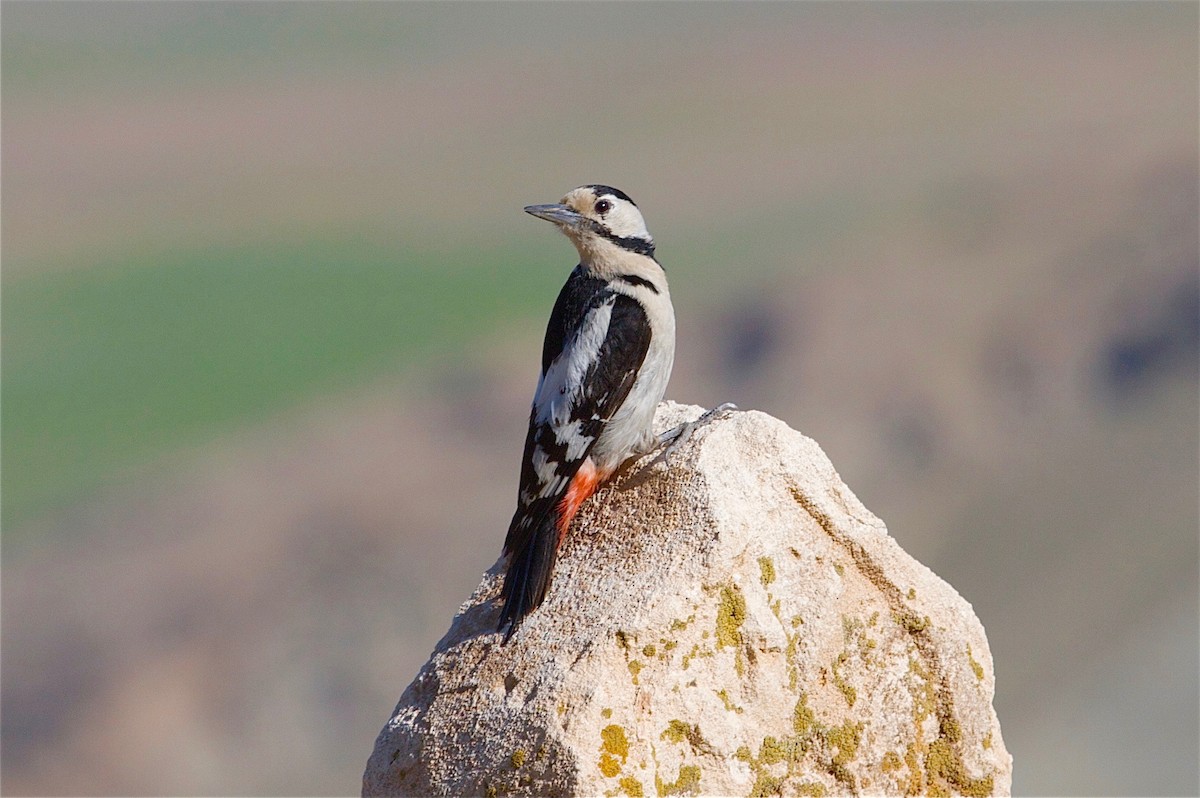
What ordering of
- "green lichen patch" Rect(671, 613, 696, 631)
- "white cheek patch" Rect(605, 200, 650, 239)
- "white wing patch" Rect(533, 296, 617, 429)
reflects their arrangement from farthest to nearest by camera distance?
"white cheek patch" Rect(605, 200, 650, 239)
"white wing patch" Rect(533, 296, 617, 429)
"green lichen patch" Rect(671, 613, 696, 631)

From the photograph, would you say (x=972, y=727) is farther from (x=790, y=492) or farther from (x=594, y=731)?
(x=594, y=731)

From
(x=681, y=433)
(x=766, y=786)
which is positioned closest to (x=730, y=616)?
(x=766, y=786)

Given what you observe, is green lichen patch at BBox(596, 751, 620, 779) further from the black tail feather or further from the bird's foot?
the bird's foot

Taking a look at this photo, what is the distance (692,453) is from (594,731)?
126 centimetres

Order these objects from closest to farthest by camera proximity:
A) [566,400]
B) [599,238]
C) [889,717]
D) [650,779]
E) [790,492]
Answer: [650,779], [889,717], [790,492], [566,400], [599,238]

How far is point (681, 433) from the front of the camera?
237 inches

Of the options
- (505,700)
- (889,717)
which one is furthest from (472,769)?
(889,717)

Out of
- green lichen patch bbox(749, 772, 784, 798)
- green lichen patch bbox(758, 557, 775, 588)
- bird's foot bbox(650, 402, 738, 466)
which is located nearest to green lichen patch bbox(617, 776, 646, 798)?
→ green lichen patch bbox(749, 772, 784, 798)

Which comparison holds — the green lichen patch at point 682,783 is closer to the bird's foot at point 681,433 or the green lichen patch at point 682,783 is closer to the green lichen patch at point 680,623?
the green lichen patch at point 680,623

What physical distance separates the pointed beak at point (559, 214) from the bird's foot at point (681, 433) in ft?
4.00

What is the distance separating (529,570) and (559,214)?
2.17 m

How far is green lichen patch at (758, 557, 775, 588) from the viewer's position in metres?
4.94

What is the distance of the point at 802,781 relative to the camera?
474cm

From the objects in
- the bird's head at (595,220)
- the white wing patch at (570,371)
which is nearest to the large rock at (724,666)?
the white wing patch at (570,371)
